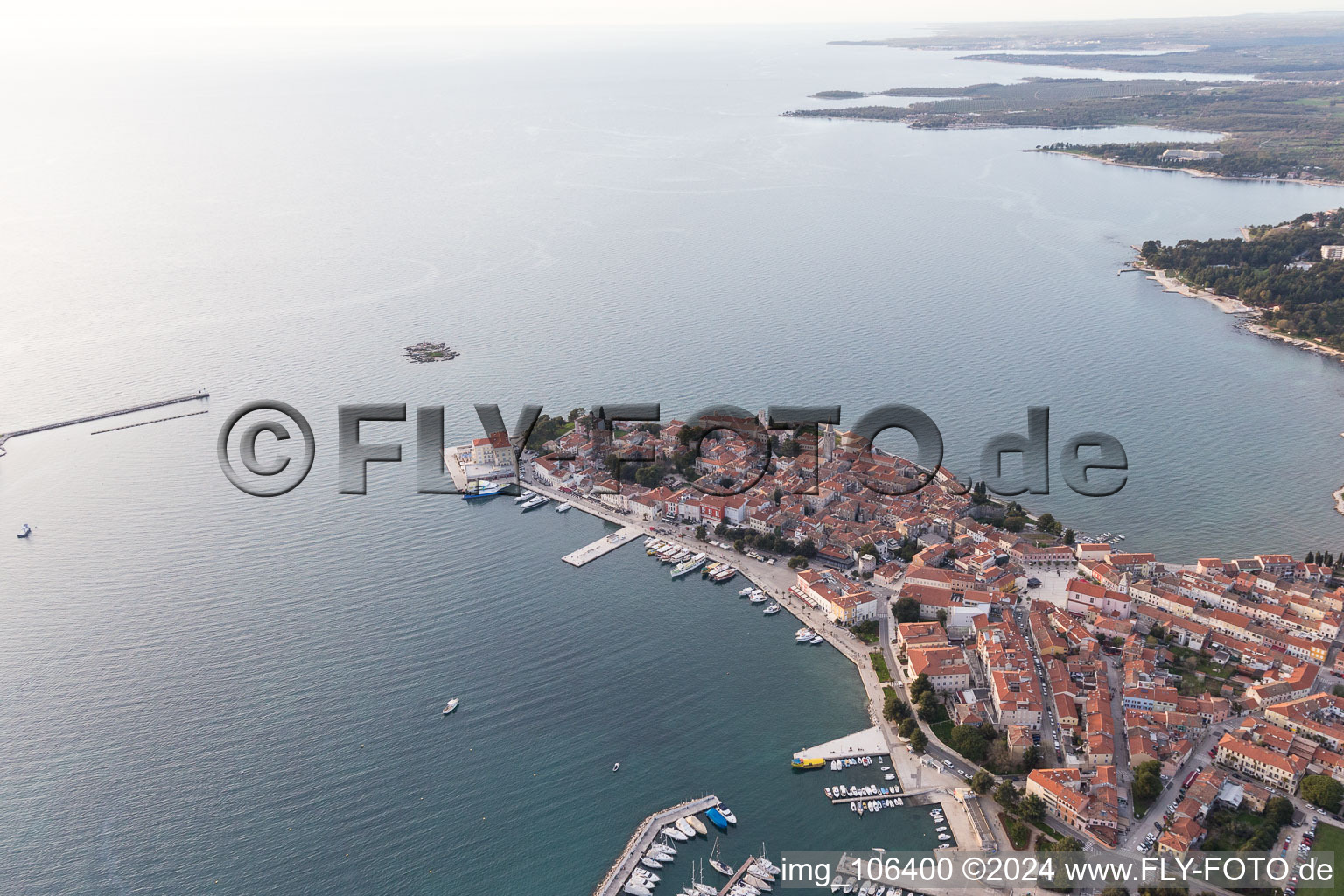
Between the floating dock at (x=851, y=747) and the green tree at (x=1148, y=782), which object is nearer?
the green tree at (x=1148, y=782)

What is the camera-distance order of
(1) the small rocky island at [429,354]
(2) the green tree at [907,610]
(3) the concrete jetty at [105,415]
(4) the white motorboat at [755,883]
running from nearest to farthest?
(4) the white motorboat at [755,883] → (2) the green tree at [907,610] → (3) the concrete jetty at [105,415] → (1) the small rocky island at [429,354]

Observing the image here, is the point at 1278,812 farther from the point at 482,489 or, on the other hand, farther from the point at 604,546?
the point at 482,489

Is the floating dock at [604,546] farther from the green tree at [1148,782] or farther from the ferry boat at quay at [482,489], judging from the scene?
the green tree at [1148,782]

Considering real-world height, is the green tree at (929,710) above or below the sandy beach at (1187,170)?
below

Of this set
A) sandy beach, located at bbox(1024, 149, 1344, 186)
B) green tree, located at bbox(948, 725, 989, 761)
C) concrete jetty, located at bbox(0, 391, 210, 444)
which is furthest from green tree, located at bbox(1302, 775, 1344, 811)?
sandy beach, located at bbox(1024, 149, 1344, 186)

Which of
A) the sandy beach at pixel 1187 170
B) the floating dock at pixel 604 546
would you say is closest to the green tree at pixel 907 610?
the floating dock at pixel 604 546

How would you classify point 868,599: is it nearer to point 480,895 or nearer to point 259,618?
point 480,895
